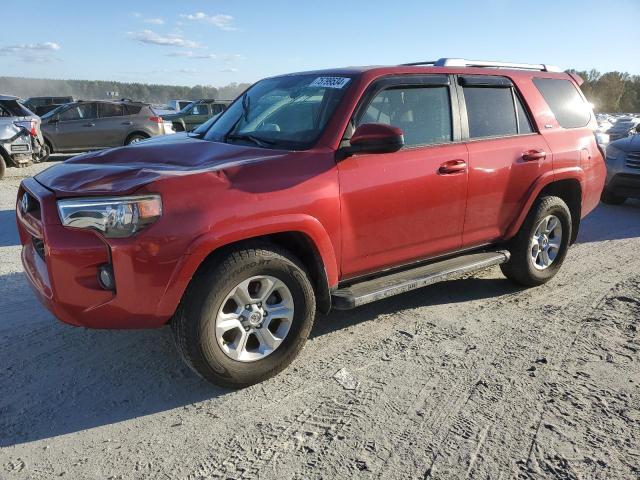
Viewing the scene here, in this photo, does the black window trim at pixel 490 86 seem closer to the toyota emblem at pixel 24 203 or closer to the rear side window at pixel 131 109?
the toyota emblem at pixel 24 203

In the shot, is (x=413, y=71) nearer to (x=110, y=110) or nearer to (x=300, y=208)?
(x=300, y=208)

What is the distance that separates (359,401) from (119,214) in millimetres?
1649

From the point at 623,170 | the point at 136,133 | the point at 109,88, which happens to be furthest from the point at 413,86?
the point at 109,88

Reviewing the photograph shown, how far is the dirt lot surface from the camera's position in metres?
2.52

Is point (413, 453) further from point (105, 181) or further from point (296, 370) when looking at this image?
point (105, 181)

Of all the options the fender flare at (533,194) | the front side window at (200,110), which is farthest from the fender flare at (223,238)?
the front side window at (200,110)

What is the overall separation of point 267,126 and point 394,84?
3.13 feet

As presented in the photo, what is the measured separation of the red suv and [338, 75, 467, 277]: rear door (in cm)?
1

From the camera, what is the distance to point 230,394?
10.2 feet

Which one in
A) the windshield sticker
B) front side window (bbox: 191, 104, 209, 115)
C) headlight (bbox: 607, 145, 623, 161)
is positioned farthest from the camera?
front side window (bbox: 191, 104, 209, 115)

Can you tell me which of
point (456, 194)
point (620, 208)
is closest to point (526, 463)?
point (456, 194)

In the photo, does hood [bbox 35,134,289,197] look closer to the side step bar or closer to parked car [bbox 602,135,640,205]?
the side step bar

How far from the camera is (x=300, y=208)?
10.3 feet

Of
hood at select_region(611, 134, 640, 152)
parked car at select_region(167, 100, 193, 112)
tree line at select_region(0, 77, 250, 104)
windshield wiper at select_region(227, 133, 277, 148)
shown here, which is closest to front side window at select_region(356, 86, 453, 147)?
windshield wiper at select_region(227, 133, 277, 148)
